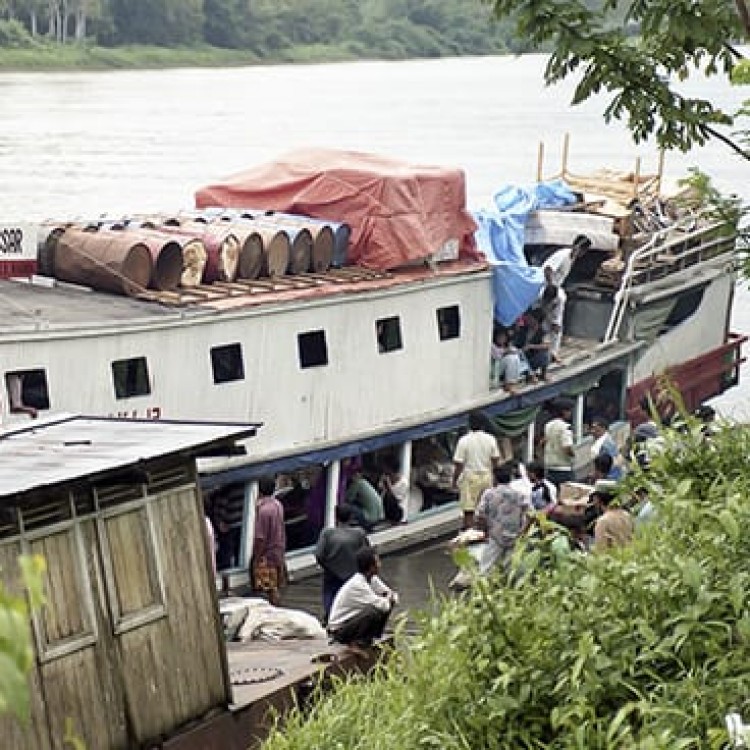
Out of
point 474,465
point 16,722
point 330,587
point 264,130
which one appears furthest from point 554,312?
point 264,130

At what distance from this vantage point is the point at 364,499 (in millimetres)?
15219

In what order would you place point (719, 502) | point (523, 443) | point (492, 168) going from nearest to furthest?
point (719, 502) < point (523, 443) < point (492, 168)

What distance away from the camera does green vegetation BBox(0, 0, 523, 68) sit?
69250mm

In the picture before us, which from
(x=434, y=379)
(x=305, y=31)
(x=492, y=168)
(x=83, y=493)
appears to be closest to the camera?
(x=83, y=493)

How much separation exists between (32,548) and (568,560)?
2.39 meters

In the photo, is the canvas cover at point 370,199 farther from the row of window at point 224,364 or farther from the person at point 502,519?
the person at point 502,519

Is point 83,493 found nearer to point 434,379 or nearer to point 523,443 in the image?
point 434,379

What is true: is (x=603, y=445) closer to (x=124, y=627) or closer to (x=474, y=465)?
(x=474, y=465)

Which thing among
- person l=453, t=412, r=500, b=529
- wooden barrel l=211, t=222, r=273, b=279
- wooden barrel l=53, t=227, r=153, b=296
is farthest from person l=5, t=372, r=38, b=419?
person l=453, t=412, r=500, b=529

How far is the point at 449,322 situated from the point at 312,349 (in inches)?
76.9

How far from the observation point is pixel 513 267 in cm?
1706

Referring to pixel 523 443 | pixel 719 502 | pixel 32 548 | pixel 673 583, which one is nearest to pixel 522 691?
pixel 673 583

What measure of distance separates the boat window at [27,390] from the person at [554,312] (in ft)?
20.2

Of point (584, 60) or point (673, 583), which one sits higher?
point (584, 60)
